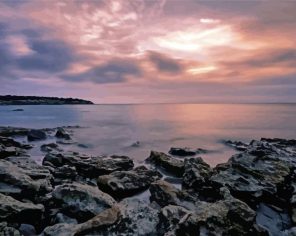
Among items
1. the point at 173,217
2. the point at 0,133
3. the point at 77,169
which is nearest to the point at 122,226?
the point at 173,217

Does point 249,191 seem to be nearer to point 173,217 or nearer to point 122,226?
point 173,217

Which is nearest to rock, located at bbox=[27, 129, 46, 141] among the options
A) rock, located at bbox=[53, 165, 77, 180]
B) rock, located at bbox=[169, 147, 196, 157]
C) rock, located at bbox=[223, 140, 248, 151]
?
rock, located at bbox=[169, 147, 196, 157]

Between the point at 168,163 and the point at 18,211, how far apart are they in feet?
24.5

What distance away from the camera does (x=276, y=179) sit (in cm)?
903

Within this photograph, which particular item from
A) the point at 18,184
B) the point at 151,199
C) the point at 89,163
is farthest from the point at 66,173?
the point at 151,199

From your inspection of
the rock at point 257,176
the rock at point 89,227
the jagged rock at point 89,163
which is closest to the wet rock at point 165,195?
the rock at point 257,176

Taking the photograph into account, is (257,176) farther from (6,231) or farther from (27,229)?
(6,231)

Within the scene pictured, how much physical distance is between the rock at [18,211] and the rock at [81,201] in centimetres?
56

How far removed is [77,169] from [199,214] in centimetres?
726

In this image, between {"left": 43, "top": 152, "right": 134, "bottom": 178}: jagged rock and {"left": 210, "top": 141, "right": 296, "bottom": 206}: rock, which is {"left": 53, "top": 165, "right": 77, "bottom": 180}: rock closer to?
{"left": 43, "top": 152, "right": 134, "bottom": 178}: jagged rock

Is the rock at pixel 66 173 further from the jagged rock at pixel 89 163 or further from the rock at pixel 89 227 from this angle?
the rock at pixel 89 227

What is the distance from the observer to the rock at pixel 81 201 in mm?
6816

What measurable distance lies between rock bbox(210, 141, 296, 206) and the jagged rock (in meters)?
4.23

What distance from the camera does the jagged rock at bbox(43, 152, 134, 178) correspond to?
457 inches
